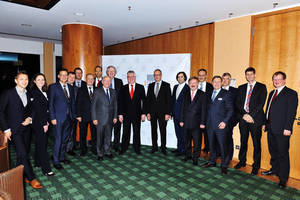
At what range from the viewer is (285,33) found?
373 cm

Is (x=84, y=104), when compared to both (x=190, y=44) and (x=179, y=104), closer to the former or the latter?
(x=179, y=104)

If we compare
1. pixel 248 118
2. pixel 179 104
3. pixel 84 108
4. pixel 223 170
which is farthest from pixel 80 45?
pixel 223 170

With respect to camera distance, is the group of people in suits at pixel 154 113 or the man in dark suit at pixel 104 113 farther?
the man in dark suit at pixel 104 113

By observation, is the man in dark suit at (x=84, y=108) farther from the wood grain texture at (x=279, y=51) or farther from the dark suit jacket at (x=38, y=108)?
the wood grain texture at (x=279, y=51)

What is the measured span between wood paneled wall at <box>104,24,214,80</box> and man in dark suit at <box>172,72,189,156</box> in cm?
97

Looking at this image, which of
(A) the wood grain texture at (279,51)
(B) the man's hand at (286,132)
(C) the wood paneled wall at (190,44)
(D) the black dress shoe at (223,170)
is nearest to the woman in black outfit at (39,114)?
(D) the black dress shoe at (223,170)

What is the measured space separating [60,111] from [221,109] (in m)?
2.83

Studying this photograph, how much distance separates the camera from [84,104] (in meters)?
4.37

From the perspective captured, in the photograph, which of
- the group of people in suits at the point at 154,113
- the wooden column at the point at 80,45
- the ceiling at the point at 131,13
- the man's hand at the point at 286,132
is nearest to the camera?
the group of people in suits at the point at 154,113

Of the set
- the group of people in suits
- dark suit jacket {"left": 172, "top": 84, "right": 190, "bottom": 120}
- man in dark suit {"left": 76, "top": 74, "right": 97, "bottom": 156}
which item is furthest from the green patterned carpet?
dark suit jacket {"left": 172, "top": 84, "right": 190, "bottom": 120}

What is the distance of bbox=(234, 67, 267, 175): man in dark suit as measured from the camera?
3.59 meters

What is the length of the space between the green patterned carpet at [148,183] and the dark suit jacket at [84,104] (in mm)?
902

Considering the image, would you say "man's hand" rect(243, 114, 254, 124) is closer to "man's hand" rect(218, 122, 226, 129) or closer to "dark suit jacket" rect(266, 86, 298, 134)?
"dark suit jacket" rect(266, 86, 298, 134)

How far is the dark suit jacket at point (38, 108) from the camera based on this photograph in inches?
126
